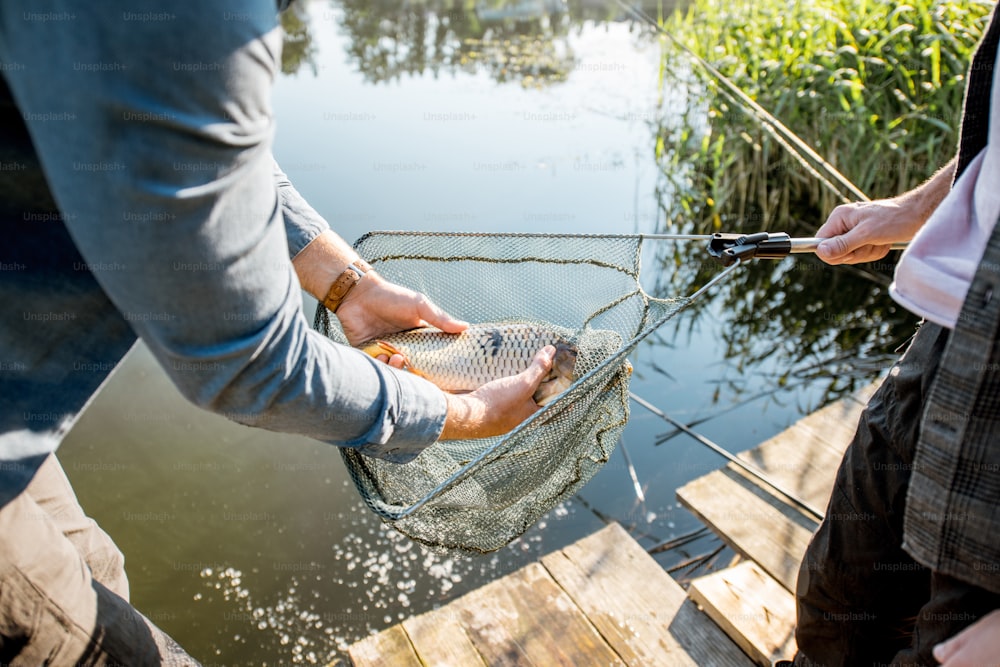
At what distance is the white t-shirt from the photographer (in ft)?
3.12

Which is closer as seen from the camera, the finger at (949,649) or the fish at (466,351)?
the finger at (949,649)

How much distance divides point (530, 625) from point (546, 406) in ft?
3.22

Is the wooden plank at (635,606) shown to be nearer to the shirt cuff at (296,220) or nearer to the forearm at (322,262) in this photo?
the forearm at (322,262)

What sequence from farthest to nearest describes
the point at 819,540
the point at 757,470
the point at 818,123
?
the point at 818,123
the point at 757,470
the point at 819,540

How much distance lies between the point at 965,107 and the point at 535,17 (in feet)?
30.4


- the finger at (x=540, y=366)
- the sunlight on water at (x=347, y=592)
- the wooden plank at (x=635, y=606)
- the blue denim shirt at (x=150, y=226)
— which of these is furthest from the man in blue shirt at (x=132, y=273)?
the sunlight on water at (x=347, y=592)

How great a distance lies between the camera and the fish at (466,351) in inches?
77.3

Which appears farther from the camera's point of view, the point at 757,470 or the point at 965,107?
the point at 757,470

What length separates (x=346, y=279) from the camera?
1872 millimetres

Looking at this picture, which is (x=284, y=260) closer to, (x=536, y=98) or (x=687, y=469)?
(x=687, y=469)

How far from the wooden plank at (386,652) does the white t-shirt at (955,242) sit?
1561mm

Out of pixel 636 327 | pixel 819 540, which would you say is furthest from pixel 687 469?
pixel 819 540

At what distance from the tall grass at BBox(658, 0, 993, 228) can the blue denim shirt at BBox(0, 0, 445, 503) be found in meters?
4.16

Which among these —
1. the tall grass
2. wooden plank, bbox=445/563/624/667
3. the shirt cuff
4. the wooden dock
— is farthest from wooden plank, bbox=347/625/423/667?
the tall grass
